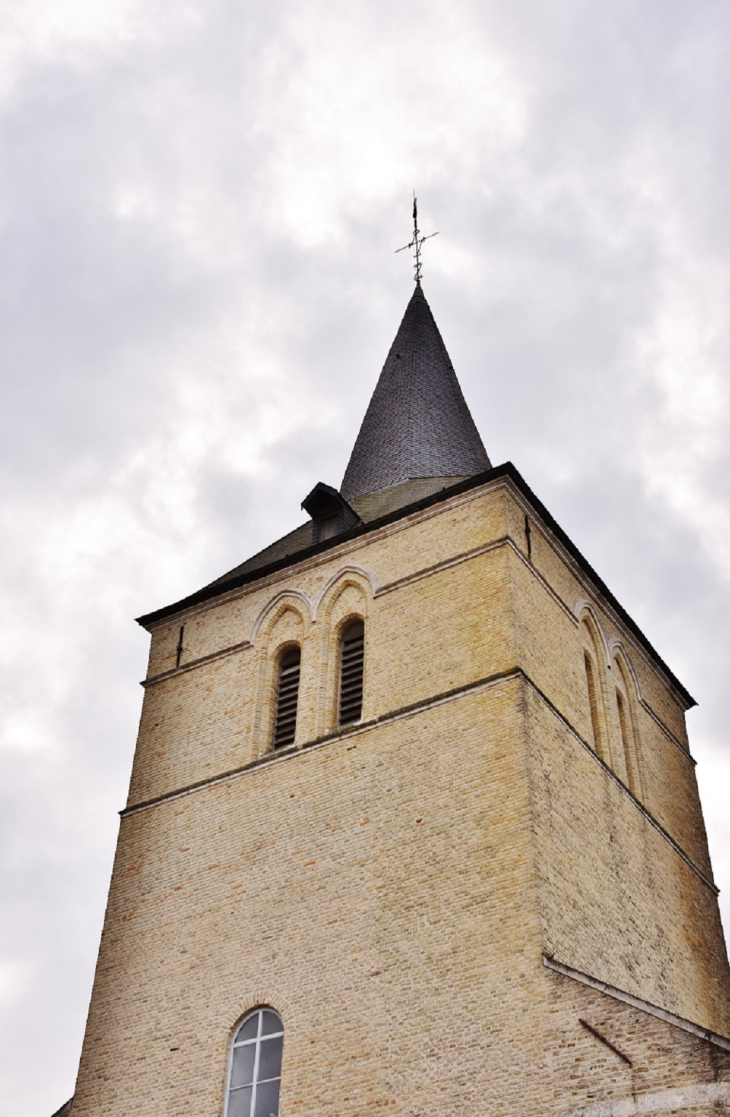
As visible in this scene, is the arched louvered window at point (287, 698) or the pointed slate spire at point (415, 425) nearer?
the arched louvered window at point (287, 698)

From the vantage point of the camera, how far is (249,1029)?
1331cm

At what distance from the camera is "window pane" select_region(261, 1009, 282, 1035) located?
13.1 metres

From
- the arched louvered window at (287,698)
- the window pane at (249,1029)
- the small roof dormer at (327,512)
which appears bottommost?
the window pane at (249,1029)

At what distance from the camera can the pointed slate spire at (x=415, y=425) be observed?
65.2 ft

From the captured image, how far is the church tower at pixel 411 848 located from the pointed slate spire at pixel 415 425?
973 mm

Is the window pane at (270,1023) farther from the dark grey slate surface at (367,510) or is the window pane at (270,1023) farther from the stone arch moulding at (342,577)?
the dark grey slate surface at (367,510)

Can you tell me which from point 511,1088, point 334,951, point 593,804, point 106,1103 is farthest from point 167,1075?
point 593,804

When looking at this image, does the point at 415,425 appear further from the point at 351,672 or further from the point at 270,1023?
the point at 270,1023

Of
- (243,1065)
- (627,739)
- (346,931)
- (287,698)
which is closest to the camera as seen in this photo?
(243,1065)

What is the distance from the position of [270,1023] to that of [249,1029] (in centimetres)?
27

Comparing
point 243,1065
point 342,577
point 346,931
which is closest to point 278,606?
point 342,577

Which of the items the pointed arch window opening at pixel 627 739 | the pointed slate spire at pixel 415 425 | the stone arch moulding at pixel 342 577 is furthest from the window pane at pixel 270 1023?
the pointed slate spire at pixel 415 425

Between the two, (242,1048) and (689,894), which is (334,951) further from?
(689,894)

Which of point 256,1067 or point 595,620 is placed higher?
point 595,620
